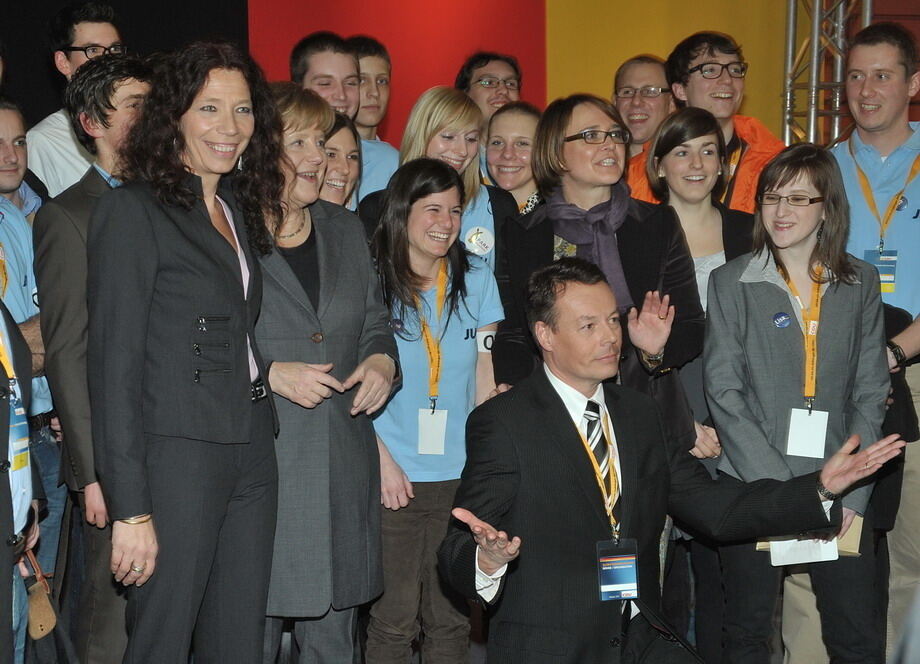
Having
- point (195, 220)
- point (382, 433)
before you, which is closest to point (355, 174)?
point (382, 433)

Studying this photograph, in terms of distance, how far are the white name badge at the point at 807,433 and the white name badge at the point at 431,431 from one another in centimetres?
114

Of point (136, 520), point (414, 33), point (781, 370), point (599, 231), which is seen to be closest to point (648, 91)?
point (599, 231)

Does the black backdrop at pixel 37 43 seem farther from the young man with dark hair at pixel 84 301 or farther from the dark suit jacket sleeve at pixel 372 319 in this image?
the dark suit jacket sleeve at pixel 372 319

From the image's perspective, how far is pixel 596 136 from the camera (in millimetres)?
3766

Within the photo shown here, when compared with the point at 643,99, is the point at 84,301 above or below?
below

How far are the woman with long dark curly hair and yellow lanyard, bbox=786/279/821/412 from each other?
1740 millimetres

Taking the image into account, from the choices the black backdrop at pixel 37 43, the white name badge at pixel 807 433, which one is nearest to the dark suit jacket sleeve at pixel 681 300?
the white name badge at pixel 807 433

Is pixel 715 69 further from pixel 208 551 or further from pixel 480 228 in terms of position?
pixel 208 551

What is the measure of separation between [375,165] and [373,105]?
0.65m

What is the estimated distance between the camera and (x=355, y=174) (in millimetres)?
3908

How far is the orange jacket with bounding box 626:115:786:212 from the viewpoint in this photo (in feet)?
14.5

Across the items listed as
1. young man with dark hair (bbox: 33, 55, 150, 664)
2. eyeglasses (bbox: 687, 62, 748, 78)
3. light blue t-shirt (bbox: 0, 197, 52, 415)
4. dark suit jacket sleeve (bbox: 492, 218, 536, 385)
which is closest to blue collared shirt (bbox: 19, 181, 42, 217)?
light blue t-shirt (bbox: 0, 197, 52, 415)

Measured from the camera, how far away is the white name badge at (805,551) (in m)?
3.19

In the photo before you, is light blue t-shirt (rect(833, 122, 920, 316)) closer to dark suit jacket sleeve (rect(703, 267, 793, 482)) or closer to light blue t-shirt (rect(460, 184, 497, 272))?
dark suit jacket sleeve (rect(703, 267, 793, 482))
